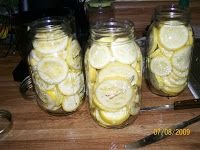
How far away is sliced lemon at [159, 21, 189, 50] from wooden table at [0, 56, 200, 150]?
149mm

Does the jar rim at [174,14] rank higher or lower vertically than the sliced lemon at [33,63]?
higher

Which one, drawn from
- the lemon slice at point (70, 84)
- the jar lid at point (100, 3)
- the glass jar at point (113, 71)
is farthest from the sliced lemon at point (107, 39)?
the jar lid at point (100, 3)

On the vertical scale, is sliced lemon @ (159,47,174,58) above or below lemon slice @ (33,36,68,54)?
below

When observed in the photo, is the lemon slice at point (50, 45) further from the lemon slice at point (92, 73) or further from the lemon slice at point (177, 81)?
the lemon slice at point (177, 81)

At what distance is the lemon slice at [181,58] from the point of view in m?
0.63

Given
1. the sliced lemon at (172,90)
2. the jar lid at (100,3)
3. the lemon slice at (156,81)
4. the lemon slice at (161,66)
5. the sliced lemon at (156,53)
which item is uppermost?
the jar lid at (100,3)

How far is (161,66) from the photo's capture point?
65 centimetres

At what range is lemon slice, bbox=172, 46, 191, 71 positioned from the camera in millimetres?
627

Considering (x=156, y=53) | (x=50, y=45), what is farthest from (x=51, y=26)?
(x=156, y=53)

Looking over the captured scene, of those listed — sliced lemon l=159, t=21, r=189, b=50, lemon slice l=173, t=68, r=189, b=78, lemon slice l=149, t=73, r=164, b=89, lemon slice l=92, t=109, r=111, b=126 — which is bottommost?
lemon slice l=92, t=109, r=111, b=126

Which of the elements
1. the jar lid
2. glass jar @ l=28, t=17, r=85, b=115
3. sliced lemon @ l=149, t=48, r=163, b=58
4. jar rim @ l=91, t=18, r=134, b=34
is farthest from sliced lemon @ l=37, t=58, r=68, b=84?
the jar lid

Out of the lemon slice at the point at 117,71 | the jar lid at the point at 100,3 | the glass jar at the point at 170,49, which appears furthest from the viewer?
the jar lid at the point at 100,3

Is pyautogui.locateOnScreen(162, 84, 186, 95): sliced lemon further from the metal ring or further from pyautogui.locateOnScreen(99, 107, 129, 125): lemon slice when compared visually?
the metal ring

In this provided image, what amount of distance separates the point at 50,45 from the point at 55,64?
4 centimetres
